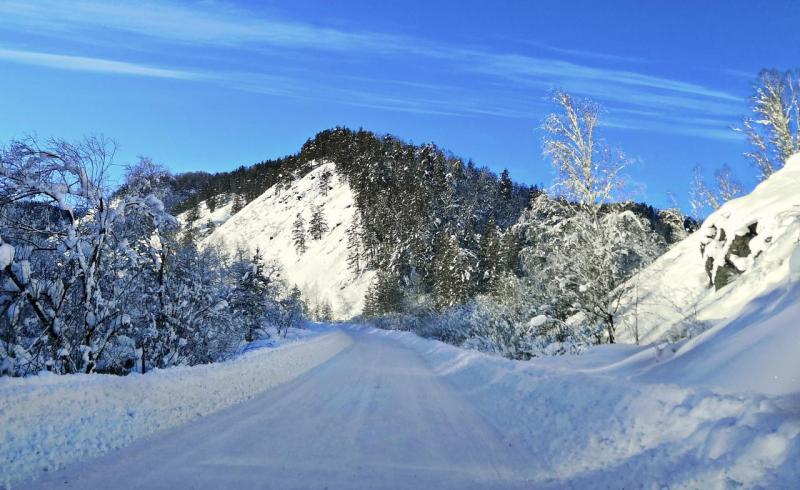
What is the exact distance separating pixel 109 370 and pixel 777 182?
72.9 feet

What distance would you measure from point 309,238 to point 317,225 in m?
4.43

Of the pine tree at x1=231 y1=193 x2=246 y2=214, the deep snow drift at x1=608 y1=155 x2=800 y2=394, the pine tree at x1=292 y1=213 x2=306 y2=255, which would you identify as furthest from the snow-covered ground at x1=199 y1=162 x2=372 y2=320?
the deep snow drift at x1=608 y1=155 x2=800 y2=394

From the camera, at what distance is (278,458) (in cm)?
546

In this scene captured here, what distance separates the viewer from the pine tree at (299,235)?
127m

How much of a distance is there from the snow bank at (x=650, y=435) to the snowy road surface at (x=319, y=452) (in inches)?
19.3

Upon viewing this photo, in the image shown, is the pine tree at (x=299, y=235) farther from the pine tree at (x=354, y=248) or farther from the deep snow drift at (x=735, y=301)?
the deep snow drift at (x=735, y=301)

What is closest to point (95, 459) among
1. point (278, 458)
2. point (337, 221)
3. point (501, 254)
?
point (278, 458)

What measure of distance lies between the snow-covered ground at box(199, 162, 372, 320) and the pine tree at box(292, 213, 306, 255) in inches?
51.7

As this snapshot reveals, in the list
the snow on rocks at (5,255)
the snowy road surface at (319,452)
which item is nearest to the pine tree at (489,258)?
the snowy road surface at (319,452)

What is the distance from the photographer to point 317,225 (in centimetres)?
12619

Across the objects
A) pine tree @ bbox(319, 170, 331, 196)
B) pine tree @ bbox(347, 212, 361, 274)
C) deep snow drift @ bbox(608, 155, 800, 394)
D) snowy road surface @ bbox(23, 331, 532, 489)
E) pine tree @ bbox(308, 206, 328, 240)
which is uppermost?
pine tree @ bbox(319, 170, 331, 196)

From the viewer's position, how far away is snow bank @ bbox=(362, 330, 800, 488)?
4.04m

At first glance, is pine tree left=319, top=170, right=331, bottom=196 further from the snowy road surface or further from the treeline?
the snowy road surface

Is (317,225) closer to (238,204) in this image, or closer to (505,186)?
(505,186)
